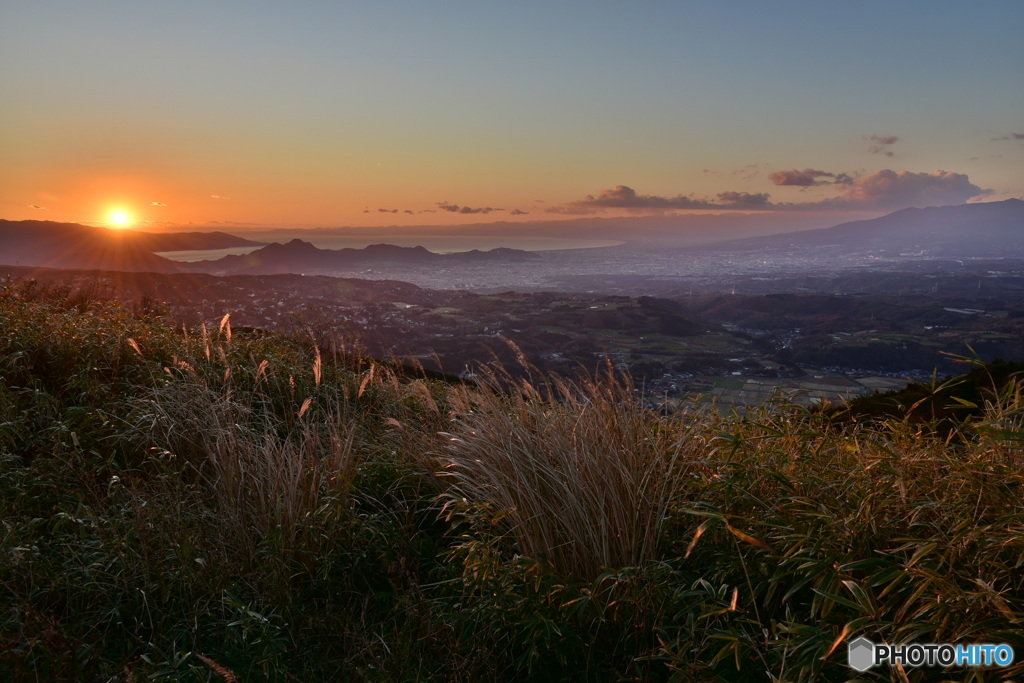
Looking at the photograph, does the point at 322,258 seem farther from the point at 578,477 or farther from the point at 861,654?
the point at 861,654

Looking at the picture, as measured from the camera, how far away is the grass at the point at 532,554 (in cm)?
215

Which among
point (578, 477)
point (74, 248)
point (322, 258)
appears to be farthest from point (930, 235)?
point (578, 477)

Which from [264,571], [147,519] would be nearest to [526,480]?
[264,571]

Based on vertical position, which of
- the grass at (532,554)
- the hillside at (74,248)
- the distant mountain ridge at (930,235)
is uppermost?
the distant mountain ridge at (930,235)

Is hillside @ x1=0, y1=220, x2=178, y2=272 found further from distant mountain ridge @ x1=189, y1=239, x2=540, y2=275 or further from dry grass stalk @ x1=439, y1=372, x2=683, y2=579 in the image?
dry grass stalk @ x1=439, y1=372, x2=683, y2=579

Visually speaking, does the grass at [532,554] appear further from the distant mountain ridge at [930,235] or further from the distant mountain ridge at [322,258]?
the distant mountain ridge at [930,235]

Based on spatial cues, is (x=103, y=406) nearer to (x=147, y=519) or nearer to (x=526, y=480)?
(x=147, y=519)

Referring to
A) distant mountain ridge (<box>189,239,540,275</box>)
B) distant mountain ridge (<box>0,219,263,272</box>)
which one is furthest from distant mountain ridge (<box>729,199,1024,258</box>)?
distant mountain ridge (<box>0,219,263,272</box>)

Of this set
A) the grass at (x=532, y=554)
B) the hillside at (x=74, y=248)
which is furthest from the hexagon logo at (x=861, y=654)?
the hillside at (x=74, y=248)

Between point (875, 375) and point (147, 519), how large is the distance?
21862mm

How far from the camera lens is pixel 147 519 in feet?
10.3

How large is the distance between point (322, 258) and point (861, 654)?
46.0 meters

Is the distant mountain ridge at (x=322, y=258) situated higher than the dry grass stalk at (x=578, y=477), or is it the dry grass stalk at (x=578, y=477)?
the distant mountain ridge at (x=322, y=258)

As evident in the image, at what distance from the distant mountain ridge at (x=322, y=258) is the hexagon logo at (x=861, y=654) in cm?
3366
